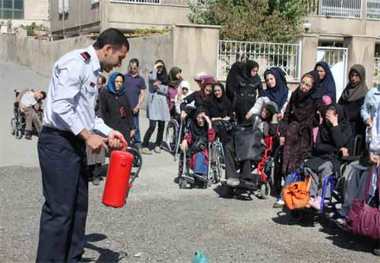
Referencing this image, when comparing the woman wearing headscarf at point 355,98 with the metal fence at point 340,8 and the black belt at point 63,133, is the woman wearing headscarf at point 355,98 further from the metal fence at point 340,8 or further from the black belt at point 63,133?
the metal fence at point 340,8

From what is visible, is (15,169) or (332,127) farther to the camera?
(15,169)

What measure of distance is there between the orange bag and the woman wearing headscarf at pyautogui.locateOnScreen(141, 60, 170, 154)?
5683 mm

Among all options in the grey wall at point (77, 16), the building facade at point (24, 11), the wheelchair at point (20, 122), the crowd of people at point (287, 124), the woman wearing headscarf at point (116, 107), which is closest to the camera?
the crowd of people at point (287, 124)

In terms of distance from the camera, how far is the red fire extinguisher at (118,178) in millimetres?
5152

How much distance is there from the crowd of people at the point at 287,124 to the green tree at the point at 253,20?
7650 millimetres

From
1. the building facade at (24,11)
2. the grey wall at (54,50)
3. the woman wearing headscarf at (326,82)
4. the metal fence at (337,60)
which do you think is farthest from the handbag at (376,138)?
the building facade at (24,11)

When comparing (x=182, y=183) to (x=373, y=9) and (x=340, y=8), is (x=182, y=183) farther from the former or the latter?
(x=373, y=9)

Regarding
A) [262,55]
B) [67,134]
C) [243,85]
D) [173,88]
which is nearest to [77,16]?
[262,55]

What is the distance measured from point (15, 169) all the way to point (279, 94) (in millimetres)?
4426

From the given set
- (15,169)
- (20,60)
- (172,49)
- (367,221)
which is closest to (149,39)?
(172,49)

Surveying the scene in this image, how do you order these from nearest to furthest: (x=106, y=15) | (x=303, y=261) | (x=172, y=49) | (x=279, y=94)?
(x=303, y=261)
(x=279, y=94)
(x=172, y=49)
(x=106, y=15)

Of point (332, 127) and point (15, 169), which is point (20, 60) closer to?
point (15, 169)

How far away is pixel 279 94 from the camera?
9.95 meters

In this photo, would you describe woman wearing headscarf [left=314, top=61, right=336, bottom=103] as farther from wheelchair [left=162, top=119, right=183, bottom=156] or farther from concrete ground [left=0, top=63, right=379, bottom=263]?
wheelchair [left=162, top=119, right=183, bottom=156]
